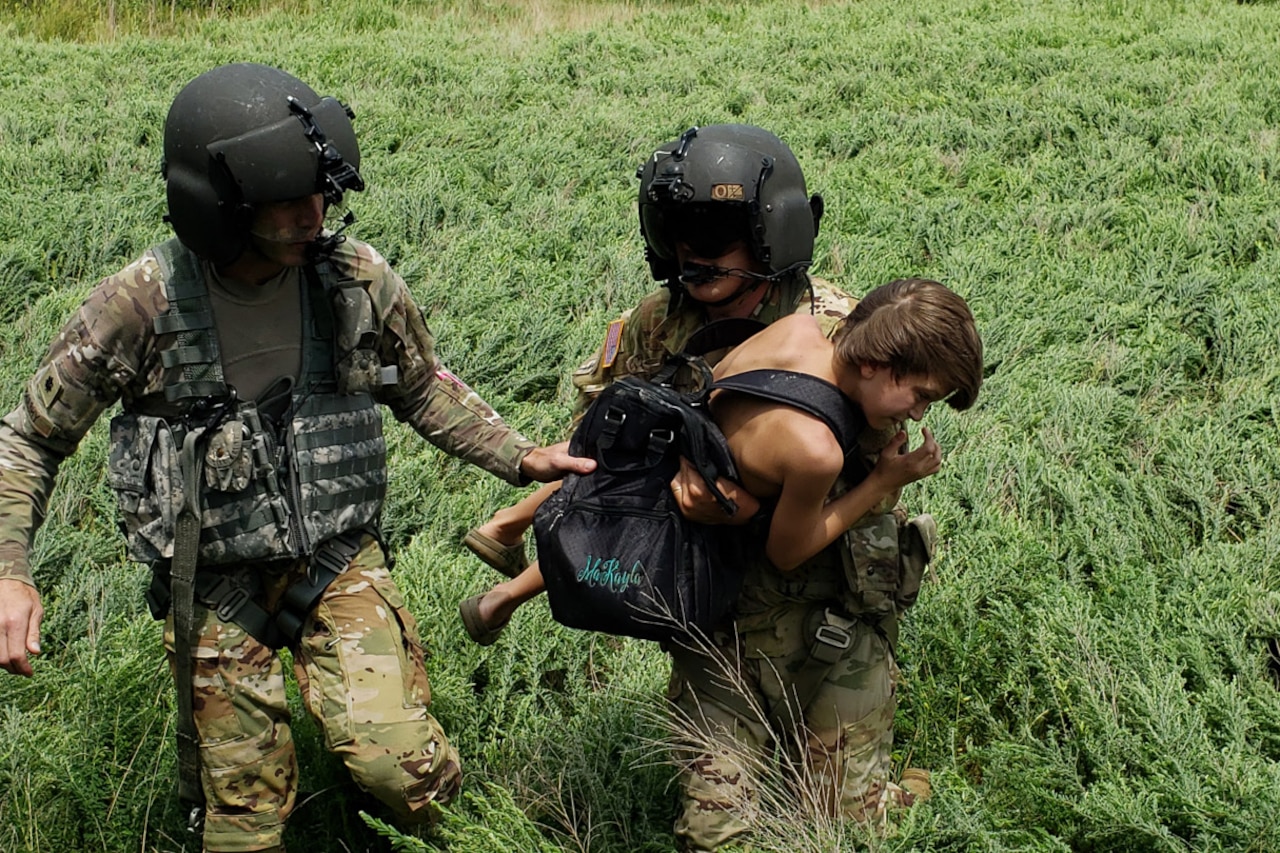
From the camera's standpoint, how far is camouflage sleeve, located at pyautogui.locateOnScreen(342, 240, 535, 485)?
3418mm

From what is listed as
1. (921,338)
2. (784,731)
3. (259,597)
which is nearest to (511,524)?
(259,597)

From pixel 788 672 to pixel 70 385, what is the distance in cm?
184

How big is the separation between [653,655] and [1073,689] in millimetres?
1290

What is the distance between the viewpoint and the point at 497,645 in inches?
172

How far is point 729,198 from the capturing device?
9.93 ft

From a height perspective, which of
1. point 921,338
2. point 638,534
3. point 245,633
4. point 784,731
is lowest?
point 784,731

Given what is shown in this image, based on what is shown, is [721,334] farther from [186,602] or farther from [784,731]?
[186,602]

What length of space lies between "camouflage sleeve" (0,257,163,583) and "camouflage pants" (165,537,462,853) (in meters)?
0.48

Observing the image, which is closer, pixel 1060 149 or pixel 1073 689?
pixel 1073 689

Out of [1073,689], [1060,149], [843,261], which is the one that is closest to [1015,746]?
[1073,689]

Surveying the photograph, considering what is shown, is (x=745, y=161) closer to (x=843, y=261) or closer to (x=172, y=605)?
(x=172, y=605)

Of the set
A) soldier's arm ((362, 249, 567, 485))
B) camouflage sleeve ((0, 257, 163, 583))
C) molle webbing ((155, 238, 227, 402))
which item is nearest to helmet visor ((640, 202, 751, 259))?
soldier's arm ((362, 249, 567, 485))

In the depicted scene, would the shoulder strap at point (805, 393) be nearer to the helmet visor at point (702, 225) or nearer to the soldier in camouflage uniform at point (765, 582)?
the soldier in camouflage uniform at point (765, 582)

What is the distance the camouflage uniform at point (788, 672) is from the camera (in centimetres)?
318
